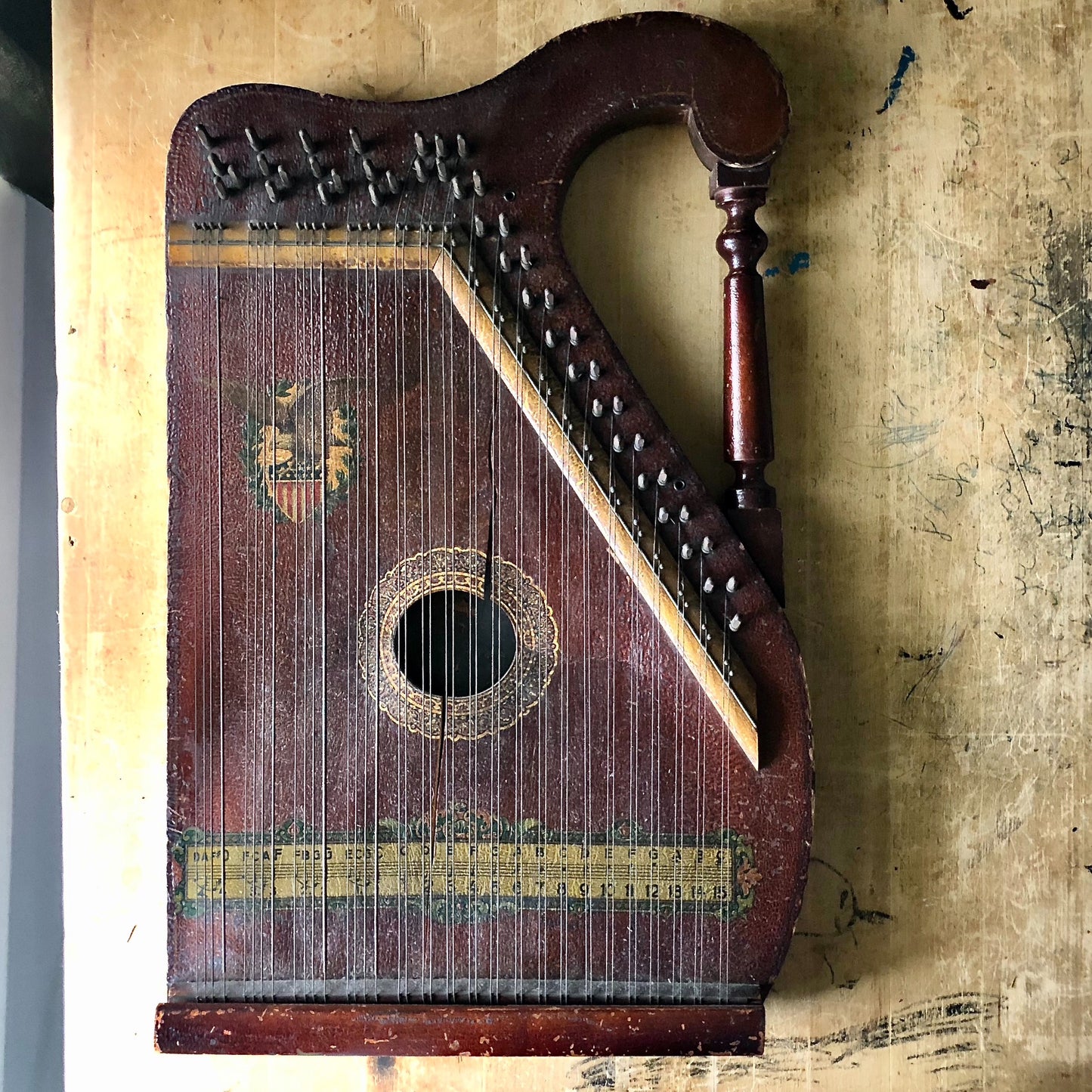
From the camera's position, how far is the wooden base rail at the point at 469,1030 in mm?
1149

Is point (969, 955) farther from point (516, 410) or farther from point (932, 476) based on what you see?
point (516, 410)

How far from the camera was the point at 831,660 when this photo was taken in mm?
1344

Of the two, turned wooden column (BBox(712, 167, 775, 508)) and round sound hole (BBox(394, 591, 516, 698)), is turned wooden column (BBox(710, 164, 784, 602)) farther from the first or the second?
round sound hole (BBox(394, 591, 516, 698))

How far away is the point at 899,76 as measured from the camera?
1.34 metres

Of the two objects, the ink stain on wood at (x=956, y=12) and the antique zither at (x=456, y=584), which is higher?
the ink stain on wood at (x=956, y=12)

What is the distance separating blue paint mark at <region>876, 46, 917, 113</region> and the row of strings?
2.26 ft

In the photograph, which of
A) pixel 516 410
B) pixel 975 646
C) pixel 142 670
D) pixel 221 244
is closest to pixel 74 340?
pixel 221 244

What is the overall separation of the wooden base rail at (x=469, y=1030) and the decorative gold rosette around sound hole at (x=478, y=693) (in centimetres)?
39

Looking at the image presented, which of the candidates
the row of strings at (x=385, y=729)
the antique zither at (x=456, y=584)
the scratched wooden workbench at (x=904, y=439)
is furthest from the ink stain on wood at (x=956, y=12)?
the row of strings at (x=385, y=729)

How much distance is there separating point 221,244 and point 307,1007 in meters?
1.08

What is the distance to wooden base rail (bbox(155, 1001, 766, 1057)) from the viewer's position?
1.15 m

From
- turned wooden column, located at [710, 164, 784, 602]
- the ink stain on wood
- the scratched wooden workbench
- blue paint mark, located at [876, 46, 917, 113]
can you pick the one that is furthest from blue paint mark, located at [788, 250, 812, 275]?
the ink stain on wood

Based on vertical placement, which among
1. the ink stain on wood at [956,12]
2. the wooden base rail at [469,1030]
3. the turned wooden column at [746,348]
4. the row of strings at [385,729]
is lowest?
the wooden base rail at [469,1030]

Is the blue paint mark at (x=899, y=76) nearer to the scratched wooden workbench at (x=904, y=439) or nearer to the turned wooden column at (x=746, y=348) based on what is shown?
the scratched wooden workbench at (x=904, y=439)
